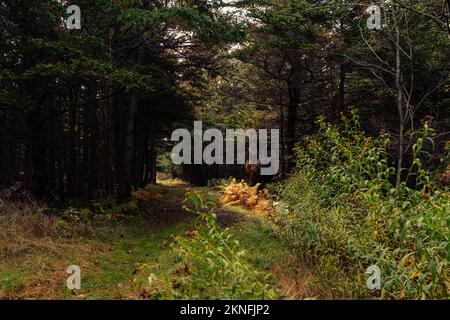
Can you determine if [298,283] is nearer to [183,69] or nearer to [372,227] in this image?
[372,227]

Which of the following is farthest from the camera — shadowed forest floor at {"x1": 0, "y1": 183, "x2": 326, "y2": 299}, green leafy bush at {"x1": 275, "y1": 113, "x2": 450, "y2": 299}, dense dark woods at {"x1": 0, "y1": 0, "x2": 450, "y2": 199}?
dense dark woods at {"x1": 0, "y1": 0, "x2": 450, "y2": 199}

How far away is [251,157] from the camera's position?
72.2 ft

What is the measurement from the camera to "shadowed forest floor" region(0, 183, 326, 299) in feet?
17.4

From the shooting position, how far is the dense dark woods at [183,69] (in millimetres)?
10258

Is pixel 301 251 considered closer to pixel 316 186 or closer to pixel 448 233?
pixel 316 186

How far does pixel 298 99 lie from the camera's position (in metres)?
15.7

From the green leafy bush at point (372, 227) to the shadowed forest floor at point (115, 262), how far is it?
505 mm

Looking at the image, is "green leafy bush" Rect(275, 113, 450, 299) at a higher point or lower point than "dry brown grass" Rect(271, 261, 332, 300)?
higher

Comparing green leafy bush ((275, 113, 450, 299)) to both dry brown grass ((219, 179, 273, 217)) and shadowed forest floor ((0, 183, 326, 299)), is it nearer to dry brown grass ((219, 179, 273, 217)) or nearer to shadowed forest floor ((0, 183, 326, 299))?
shadowed forest floor ((0, 183, 326, 299))

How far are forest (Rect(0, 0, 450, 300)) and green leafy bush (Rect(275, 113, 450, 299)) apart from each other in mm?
34

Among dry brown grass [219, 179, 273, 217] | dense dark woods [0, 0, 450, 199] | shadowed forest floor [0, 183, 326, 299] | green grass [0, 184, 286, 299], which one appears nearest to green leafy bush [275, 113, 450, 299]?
shadowed forest floor [0, 183, 326, 299]

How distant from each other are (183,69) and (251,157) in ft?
26.7

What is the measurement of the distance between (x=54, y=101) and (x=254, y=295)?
45.5 ft
